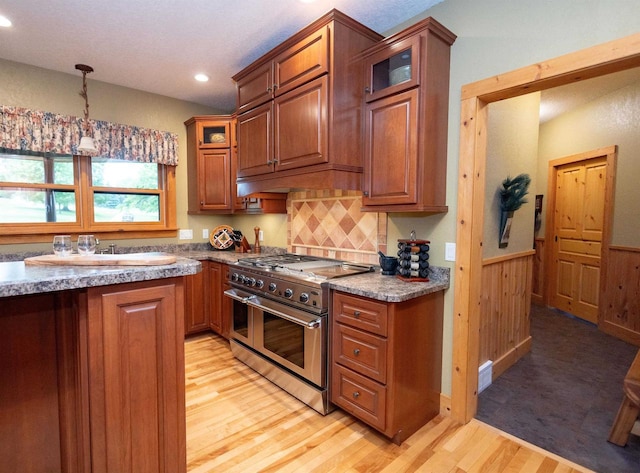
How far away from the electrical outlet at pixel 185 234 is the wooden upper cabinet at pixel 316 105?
70.7 inches

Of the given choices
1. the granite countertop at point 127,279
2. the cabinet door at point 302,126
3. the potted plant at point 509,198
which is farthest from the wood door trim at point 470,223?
the cabinet door at point 302,126

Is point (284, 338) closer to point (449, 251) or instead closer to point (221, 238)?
point (449, 251)

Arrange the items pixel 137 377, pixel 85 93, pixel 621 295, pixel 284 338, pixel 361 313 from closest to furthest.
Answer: pixel 137 377
pixel 361 313
pixel 284 338
pixel 85 93
pixel 621 295

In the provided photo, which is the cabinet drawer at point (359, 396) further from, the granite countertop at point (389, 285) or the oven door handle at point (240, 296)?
the oven door handle at point (240, 296)

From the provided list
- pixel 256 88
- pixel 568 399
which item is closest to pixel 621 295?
pixel 568 399

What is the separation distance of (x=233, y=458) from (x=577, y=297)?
4.70 metres

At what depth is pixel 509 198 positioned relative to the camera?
2.55 metres

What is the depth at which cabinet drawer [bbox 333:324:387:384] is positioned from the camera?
6.04 feet

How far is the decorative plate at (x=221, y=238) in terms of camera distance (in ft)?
12.7

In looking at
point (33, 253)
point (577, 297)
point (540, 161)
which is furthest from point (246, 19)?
point (577, 297)

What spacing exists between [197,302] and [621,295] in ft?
15.3

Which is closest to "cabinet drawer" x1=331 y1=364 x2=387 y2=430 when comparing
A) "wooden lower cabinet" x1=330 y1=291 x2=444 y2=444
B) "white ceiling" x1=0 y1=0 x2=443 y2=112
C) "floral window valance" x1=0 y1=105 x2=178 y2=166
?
"wooden lower cabinet" x1=330 y1=291 x2=444 y2=444

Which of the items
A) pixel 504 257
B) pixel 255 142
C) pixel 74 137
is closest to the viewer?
pixel 504 257

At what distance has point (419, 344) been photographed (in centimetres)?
199
